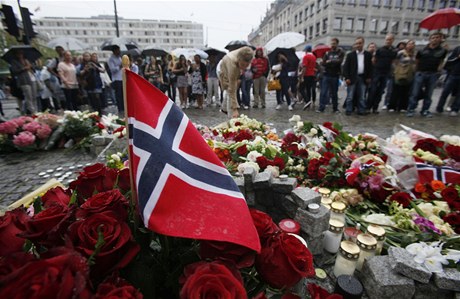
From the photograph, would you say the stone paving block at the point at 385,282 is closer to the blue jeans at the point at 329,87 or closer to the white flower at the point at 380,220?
the white flower at the point at 380,220

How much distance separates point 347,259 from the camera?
1394mm

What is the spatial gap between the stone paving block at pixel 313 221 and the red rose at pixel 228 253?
792mm

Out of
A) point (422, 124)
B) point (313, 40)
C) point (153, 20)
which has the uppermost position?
point (153, 20)

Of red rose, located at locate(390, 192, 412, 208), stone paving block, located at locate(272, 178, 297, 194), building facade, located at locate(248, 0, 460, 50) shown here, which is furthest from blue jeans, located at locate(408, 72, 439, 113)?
building facade, located at locate(248, 0, 460, 50)

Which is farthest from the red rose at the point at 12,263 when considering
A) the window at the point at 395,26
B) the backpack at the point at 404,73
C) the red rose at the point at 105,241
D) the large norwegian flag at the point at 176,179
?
the window at the point at 395,26

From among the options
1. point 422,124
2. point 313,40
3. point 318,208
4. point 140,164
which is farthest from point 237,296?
point 313,40

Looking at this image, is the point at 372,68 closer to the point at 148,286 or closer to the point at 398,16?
the point at 148,286

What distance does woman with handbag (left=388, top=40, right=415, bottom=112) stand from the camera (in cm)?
671

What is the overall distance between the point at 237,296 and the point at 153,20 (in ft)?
325

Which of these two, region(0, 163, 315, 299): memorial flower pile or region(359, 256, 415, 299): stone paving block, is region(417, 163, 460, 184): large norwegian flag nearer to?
region(359, 256, 415, 299): stone paving block

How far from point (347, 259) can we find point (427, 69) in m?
7.06

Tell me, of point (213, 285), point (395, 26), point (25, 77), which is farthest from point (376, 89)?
point (395, 26)

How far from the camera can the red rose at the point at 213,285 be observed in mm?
618

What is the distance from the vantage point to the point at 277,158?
8.04ft
